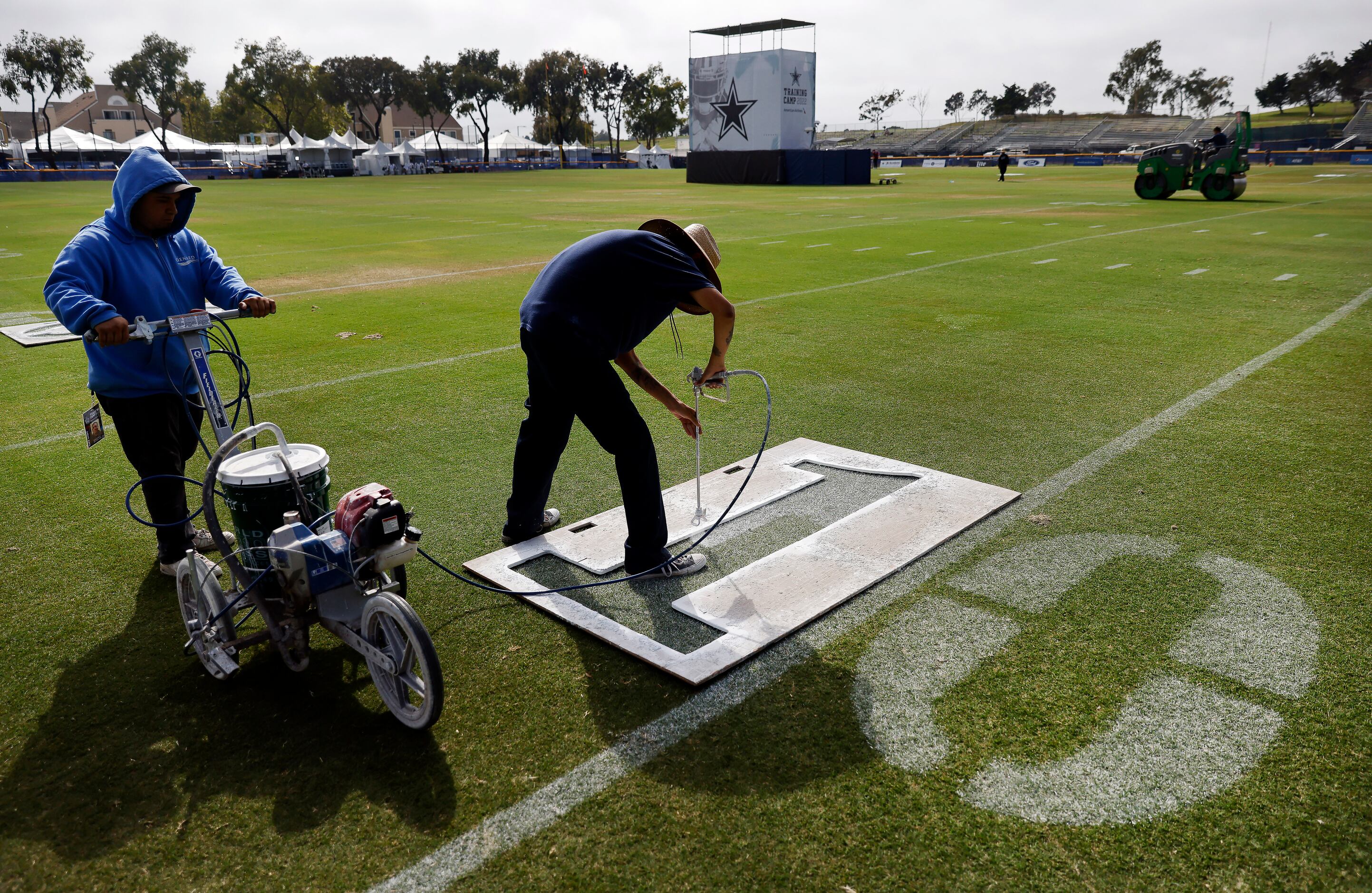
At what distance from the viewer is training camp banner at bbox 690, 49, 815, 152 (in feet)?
176

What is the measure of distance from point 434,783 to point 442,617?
3.68 ft

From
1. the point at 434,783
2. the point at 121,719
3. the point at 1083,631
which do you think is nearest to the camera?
the point at 434,783

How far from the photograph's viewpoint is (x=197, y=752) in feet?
9.88

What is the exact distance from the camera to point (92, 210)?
93.8 ft

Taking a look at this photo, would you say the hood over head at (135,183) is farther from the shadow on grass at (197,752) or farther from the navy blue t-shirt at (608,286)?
the shadow on grass at (197,752)

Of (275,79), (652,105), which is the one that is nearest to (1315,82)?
(652,105)

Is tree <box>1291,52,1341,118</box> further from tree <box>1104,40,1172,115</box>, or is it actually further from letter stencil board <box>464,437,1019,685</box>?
letter stencil board <box>464,437,1019,685</box>

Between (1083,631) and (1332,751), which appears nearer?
(1332,751)

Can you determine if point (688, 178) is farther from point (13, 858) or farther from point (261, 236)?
point (13, 858)

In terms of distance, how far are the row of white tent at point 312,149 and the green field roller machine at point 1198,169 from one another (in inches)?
2199

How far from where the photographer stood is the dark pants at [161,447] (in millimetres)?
3969

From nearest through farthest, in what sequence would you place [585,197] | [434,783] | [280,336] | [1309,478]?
[434,783] → [1309,478] → [280,336] → [585,197]

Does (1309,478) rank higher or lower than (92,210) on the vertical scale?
lower

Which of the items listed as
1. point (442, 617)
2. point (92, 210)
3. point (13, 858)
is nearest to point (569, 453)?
point (442, 617)
